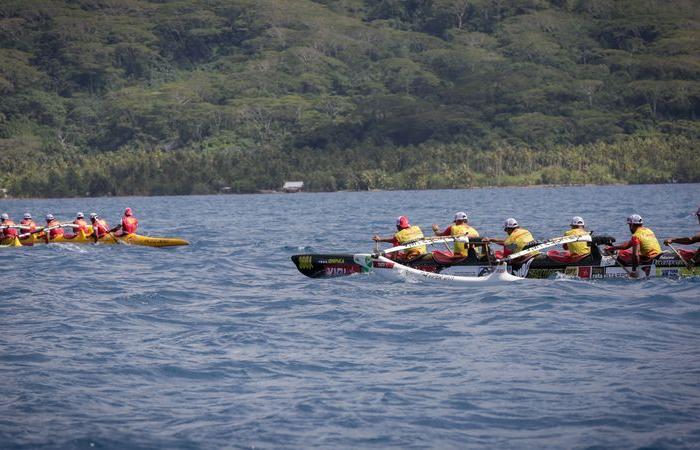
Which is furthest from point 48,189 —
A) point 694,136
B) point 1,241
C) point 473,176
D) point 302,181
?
point 1,241

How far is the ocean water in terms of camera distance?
53.2 ft

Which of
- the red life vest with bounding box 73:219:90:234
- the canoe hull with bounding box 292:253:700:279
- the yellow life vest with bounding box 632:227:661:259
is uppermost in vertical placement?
the yellow life vest with bounding box 632:227:661:259

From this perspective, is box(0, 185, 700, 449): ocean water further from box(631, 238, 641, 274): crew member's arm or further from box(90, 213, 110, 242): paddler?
box(90, 213, 110, 242): paddler

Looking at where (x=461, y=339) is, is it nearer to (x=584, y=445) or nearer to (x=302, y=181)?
(x=584, y=445)

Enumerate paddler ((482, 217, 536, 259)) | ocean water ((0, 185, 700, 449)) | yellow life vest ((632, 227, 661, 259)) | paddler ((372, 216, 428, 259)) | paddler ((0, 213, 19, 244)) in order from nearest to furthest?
ocean water ((0, 185, 700, 449)), yellow life vest ((632, 227, 661, 259)), paddler ((482, 217, 536, 259)), paddler ((372, 216, 428, 259)), paddler ((0, 213, 19, 244))

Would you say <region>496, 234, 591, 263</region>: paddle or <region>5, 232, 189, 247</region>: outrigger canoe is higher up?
<region>496, 234, 591, 263</region>: paddle

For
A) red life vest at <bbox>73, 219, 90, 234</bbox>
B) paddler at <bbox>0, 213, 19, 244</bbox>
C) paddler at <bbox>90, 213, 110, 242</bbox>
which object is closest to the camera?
paddler at <bbox>90, 213, 110, 242</bbox>

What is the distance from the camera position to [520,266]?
30625mm

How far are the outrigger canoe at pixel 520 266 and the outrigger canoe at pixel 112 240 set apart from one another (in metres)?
16.0

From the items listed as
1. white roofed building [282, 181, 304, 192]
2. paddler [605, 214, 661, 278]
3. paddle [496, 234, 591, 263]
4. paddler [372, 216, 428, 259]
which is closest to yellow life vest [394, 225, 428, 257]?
paddler [372, 216, 428, 259]

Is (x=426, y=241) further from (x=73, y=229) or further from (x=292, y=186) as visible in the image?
(x=292, y=186)

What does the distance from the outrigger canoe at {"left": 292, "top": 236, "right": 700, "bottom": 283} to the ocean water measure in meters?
0.50

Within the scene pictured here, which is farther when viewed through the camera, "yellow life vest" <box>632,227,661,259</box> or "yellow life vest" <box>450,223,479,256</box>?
"yellow life vest" <box>450,223,479,256</box>

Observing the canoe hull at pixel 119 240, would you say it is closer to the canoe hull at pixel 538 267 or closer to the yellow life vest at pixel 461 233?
the canoe hull at pixel 538 267
